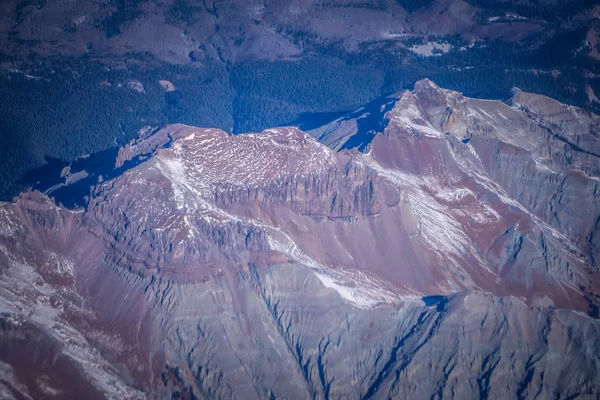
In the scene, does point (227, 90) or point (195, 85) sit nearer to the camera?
point (227, 90)

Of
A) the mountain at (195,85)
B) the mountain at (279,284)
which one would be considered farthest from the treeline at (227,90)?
the mountain at (279,284)

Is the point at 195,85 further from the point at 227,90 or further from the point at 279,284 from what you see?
the point at 279,284

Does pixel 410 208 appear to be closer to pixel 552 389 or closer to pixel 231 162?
pixel 231 162

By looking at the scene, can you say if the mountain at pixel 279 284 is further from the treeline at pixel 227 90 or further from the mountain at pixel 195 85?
the mountain at pixel 195 85

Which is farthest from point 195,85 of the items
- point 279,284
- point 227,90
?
point 279,284

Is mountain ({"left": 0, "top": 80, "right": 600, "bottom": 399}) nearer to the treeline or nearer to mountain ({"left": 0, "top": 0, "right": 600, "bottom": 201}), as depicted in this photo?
the treeline

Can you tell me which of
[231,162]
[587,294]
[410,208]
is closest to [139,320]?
[231,162]

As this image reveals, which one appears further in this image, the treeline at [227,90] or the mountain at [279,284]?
the treeline at [227,90]

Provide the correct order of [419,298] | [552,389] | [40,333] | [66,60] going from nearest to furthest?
[40,333] < [552,389] < [419,298] < [66,60]
